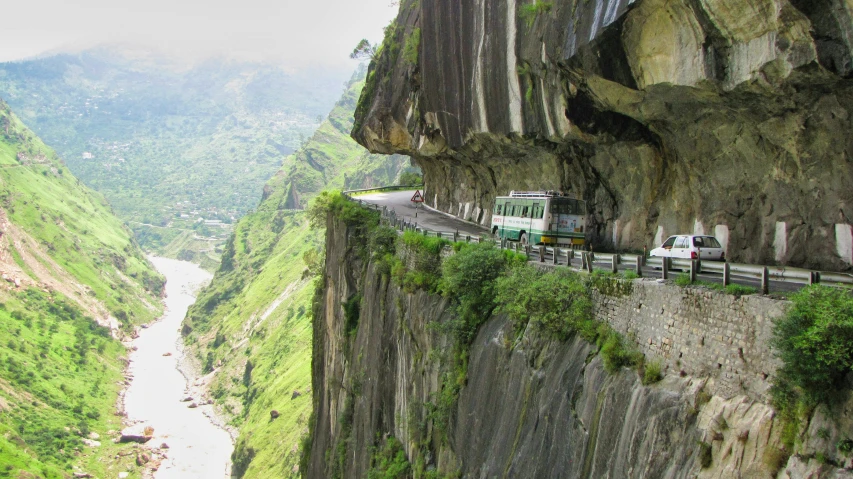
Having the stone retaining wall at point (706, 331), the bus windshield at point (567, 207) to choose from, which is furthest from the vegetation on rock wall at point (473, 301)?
the bus windshield at point (567, 207)

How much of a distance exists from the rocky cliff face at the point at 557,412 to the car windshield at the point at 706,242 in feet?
18.3

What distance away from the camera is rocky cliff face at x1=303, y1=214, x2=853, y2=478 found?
32.8 feet

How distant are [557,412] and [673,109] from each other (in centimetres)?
979

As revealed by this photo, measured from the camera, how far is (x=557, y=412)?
14.0m

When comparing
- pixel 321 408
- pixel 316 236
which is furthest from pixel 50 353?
pixel 321 408

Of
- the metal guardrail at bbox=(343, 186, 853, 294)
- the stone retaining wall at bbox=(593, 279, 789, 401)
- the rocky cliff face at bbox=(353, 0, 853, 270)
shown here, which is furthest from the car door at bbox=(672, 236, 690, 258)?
the stone retaining wall at bbox=(593, 279, 789, 401)

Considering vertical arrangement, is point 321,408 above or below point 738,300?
below

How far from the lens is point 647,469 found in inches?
439

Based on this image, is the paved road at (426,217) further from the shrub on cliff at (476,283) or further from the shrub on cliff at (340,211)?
the shrub on cliff at (476,283)

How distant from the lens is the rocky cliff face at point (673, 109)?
592 inches

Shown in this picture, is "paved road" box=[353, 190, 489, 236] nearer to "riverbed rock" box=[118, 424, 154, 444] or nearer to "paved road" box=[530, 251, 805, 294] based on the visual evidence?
"paved road" box=[530, 251, 805, 294]

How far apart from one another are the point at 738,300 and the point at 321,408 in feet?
111

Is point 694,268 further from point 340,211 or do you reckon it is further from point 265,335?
point 265,335

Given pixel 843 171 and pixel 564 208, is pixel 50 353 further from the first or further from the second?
pixel 843 171
